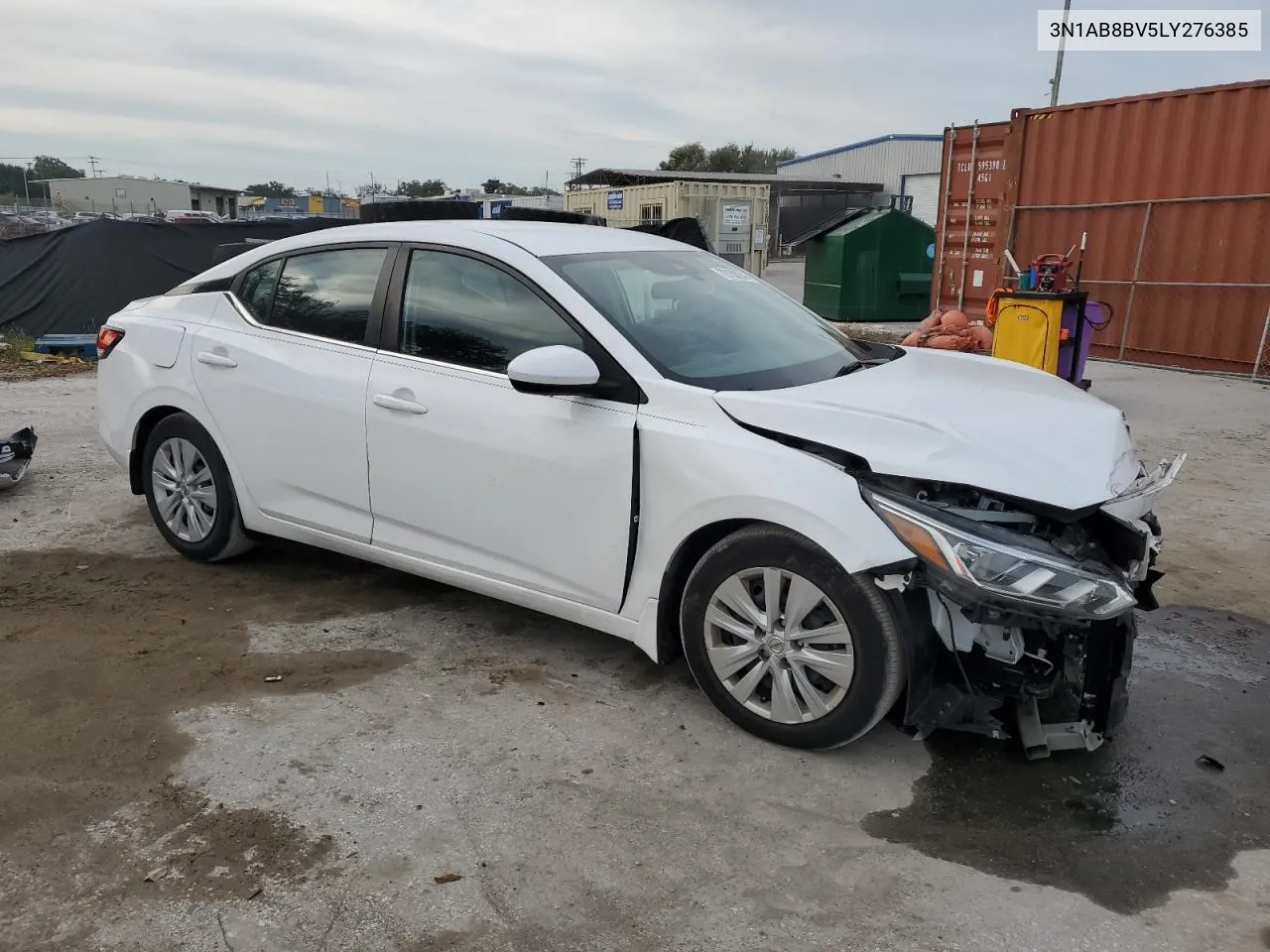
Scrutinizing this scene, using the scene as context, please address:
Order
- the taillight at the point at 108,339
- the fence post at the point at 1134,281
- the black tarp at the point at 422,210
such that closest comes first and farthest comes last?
the taillight at the point at 108,339 → the black tarp at the point at 422,210 → the fence post at the point at 1134,281

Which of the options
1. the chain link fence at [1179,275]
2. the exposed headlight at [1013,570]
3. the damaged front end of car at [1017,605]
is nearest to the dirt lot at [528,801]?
the damaged front end of car at [1017,605]

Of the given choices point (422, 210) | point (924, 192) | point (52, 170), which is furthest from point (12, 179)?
point (422, 210)

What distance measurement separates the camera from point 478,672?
3748mm

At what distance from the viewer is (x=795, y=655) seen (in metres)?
3.06

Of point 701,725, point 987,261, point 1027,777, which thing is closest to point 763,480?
point 701,725

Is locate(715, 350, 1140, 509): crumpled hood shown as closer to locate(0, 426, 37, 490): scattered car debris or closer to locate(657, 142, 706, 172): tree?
locate(0, 426, 37, 490): scattered car debris

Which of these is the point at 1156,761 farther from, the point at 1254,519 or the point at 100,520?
the point at 100,520

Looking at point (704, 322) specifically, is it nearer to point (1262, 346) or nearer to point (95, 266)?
point (1262, 346)

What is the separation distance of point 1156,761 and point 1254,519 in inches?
125

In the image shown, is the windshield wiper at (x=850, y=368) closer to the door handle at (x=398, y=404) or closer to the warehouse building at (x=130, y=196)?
the door handle at (x=398, y=404)

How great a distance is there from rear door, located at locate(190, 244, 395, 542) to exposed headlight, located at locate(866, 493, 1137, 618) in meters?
2.27

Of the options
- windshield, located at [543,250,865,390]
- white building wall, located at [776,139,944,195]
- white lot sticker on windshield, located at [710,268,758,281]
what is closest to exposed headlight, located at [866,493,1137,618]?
windshield, located at [543,250,865,390]

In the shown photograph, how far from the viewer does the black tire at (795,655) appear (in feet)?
9.48

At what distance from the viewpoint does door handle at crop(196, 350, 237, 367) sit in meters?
4.37
